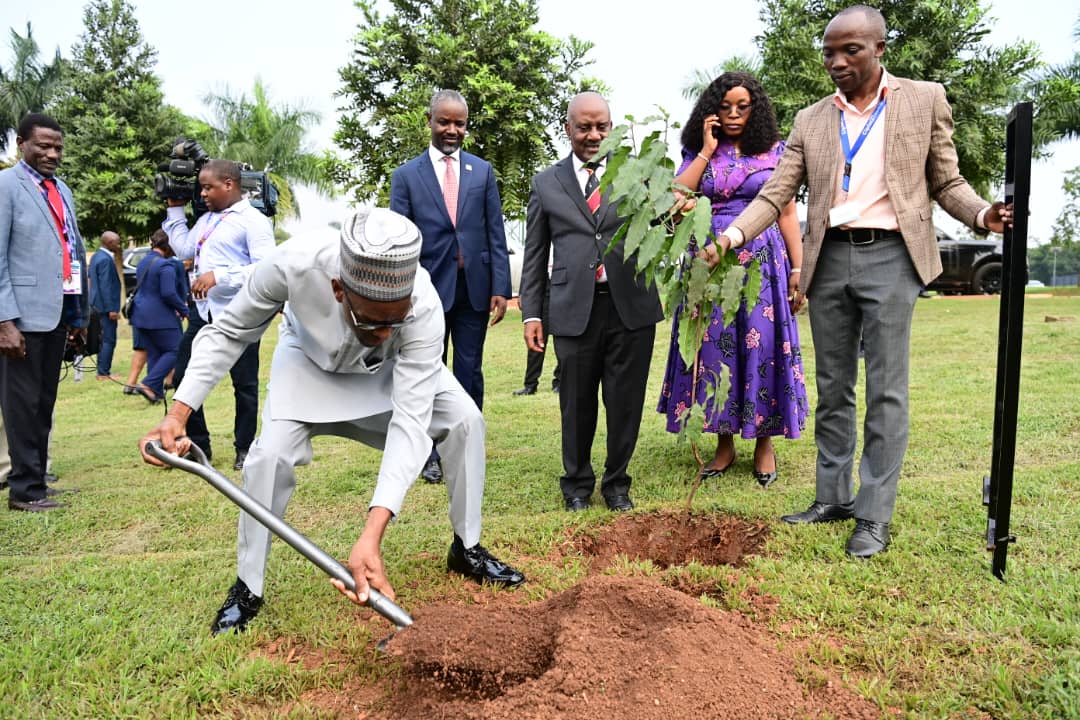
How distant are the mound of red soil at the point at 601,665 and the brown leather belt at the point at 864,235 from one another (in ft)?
5.37

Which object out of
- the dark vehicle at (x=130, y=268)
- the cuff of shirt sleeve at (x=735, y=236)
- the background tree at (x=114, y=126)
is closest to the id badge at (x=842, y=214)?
the cuff of shirt sleeve at (x=735, y=236)

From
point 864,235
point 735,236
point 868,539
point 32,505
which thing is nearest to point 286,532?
point 735,236

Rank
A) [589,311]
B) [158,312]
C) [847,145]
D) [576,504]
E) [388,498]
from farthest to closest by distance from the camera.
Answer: [158,312] < [576,504] < [589,311] < [847,145] < [388,498]

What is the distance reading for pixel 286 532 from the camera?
2.58 m

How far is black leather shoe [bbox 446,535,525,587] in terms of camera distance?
3293mm

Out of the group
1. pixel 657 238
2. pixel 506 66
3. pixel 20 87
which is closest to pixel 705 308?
pixel 657 238

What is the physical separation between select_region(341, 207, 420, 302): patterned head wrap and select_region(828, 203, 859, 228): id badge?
6.03 feet

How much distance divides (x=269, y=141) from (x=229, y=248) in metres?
25.1

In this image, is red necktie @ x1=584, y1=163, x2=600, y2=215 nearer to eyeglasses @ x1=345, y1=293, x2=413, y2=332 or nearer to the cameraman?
eyeglasses @ x1=345, y1=293, x2=413, y2=332

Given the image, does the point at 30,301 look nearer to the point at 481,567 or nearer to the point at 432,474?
the point at 432,474

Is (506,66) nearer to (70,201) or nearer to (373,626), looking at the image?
(70,201)

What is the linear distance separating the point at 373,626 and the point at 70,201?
3.90m

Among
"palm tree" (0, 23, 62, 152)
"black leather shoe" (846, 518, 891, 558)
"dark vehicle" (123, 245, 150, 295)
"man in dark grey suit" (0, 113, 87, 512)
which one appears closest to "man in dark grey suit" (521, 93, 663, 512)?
"black leather shoe" (846, 518, 891, 558)

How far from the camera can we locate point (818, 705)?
235 cm
